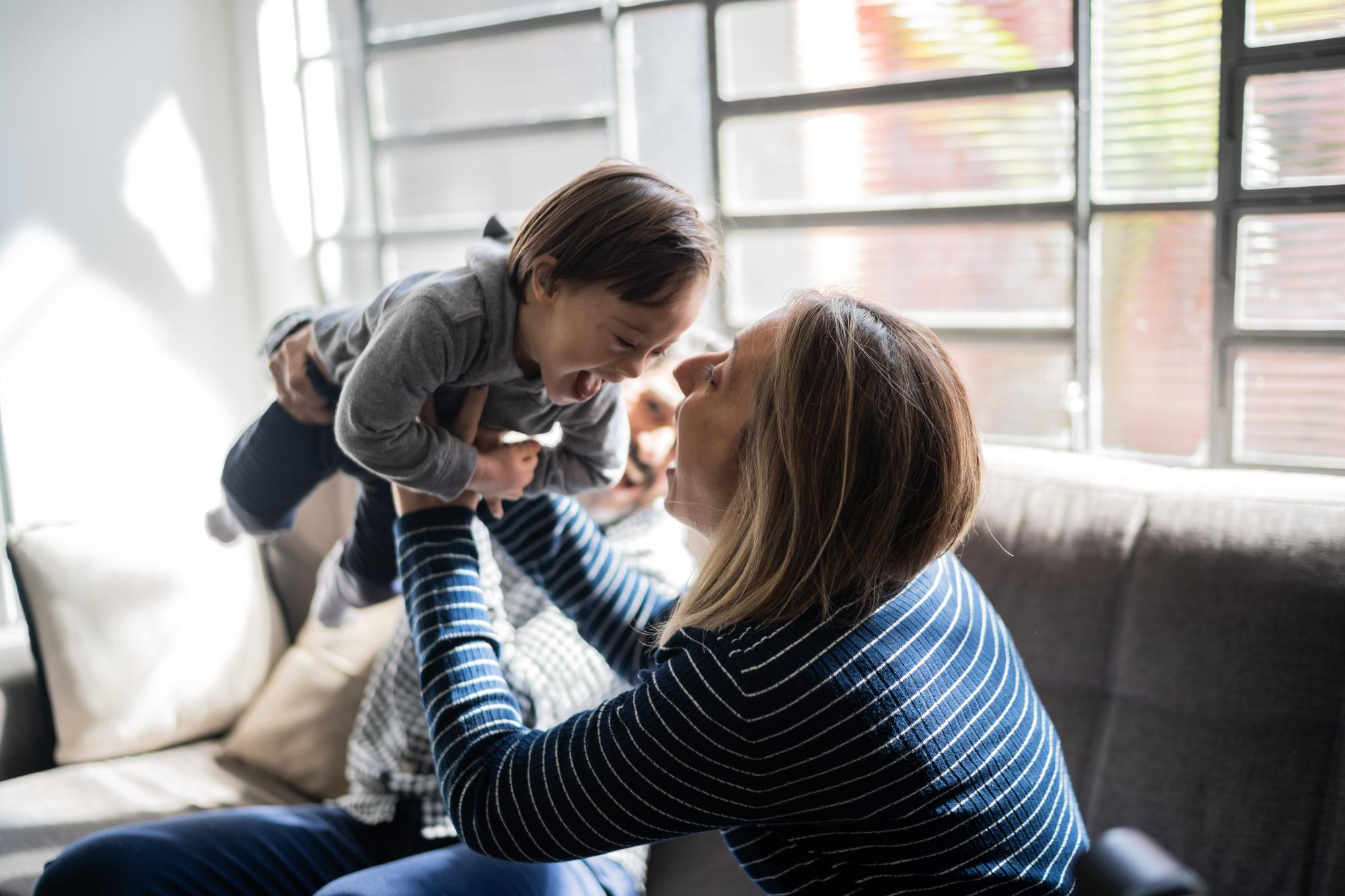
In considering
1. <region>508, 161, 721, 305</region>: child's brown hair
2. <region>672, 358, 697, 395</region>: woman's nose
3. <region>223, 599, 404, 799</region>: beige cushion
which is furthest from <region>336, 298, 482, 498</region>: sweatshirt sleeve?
<region>223, 599, 404, 799</region>: beige cushion

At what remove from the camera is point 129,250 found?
116 inches

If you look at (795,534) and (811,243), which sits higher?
(811,243)

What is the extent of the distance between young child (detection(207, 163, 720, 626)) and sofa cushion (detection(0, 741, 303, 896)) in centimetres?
100

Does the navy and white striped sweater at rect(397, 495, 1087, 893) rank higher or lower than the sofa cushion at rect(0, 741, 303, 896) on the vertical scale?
higher

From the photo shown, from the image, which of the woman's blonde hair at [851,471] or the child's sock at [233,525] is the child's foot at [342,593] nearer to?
the child's sock at [233,525]

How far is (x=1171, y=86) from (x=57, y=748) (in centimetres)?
243

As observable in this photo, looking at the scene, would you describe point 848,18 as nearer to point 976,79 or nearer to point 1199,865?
point 976,79

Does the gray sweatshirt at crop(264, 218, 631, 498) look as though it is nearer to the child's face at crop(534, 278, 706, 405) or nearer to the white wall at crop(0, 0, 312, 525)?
the child's face at crop(534, 278, 706, 405)

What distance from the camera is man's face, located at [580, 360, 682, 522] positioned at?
68.6 inches

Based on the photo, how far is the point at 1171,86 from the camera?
1.87 m

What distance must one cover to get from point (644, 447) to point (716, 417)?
0.71 metres

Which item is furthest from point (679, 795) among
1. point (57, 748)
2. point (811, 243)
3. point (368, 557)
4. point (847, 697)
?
point (811, 243)

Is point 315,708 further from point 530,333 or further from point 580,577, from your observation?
point 530,333

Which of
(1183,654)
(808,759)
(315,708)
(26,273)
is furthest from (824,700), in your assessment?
(26,273)
